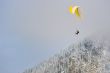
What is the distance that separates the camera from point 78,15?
3219 cm

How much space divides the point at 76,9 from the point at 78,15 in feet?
4.55

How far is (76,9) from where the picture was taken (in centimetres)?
3344
